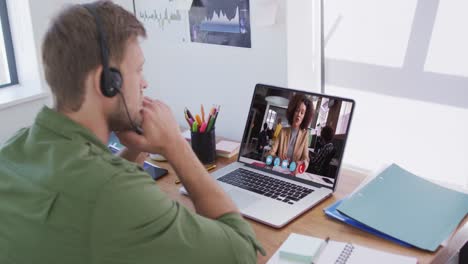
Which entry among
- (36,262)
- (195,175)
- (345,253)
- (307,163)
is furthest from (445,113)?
(36,262)

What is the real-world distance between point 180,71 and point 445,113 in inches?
37.0

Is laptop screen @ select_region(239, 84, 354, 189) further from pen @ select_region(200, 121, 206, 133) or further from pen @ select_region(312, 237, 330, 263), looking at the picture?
pen @ select_region(312, 237, 330, 263)

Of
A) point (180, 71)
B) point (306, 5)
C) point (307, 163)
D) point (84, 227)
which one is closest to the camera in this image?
point (84, 227)

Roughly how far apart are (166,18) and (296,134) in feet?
2.43

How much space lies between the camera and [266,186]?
1.37 meters

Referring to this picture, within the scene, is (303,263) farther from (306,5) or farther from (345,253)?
(306,5)

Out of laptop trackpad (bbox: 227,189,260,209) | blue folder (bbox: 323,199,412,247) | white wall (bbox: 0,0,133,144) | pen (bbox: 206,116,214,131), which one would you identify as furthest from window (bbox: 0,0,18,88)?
blue folder (bbox: 323,199,412,247)

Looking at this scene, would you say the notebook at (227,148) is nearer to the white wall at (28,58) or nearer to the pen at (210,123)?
the pen at (210,123)

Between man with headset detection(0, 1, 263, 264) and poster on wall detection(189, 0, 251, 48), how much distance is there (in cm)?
67

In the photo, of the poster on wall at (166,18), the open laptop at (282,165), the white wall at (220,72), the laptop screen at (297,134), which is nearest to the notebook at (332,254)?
the open laptop at (282,165)

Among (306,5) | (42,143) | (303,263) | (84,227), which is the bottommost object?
(303,263)

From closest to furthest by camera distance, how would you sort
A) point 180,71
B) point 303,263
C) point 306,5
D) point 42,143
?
point 42,143
point 303,263
point 306,5
point 180,71

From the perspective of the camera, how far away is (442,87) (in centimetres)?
146

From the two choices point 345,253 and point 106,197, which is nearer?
point 106,197
